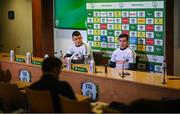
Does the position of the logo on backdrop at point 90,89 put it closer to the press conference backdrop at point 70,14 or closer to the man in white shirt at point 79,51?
the man in white shirt at point 79,51

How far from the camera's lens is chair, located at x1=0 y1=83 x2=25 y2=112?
379 cm

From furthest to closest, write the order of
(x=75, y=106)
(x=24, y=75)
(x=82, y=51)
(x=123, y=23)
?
(x=123, y=23) < (x=82, y=51) < (x=24, y=75) < (x=75, y=106)

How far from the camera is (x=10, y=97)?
12.5 ft

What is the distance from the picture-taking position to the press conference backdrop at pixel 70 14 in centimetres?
707

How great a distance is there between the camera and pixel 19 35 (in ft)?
30.3

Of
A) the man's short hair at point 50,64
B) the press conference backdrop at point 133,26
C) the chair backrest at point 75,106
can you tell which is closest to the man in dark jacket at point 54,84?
the man's short hair at point 50,64

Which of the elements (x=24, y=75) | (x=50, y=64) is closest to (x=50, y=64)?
(x=50, y=64)

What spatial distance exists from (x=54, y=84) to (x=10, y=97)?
2.60 ft

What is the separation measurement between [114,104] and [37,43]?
194 inches

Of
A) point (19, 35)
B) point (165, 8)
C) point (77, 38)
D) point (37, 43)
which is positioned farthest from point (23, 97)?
point (19, 35)

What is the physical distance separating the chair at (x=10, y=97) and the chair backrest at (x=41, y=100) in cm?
52

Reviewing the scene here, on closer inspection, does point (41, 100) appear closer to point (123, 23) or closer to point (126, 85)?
point (126, 85)

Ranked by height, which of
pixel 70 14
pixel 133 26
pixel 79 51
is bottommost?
pixel 79 51

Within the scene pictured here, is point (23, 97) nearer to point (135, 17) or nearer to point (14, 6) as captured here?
point (135, 17)
